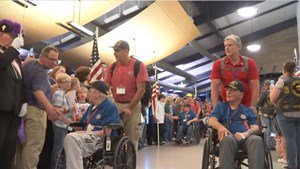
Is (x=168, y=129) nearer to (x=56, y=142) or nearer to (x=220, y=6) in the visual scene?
(x=220, y=6)

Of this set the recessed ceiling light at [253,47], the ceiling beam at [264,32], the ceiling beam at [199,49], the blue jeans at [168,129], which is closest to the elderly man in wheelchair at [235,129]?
the blue jeans at [168,129]

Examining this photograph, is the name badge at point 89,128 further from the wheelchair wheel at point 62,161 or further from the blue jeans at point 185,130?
the blue jeans at point 185,130

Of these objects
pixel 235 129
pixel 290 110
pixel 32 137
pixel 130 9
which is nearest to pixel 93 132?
pixel 32 137

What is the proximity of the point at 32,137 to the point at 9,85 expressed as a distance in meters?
0.74

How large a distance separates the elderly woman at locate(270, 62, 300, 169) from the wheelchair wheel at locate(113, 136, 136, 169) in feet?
6.68

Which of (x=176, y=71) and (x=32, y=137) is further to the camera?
(x=176, y=71)

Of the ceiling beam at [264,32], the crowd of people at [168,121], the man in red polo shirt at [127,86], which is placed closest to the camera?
the man in red polo shirt at [127,86]

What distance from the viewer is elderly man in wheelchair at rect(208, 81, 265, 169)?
2.53m

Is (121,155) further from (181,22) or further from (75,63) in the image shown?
(75,63)

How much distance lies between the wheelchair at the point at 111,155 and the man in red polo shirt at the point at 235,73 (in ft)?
3.12

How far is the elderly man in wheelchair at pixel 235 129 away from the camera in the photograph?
253cm

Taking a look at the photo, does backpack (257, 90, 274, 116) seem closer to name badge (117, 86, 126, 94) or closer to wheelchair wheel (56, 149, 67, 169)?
name badge (117, 86, 126, 94)

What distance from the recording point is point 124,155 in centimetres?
307

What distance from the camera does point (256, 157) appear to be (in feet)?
8.22
